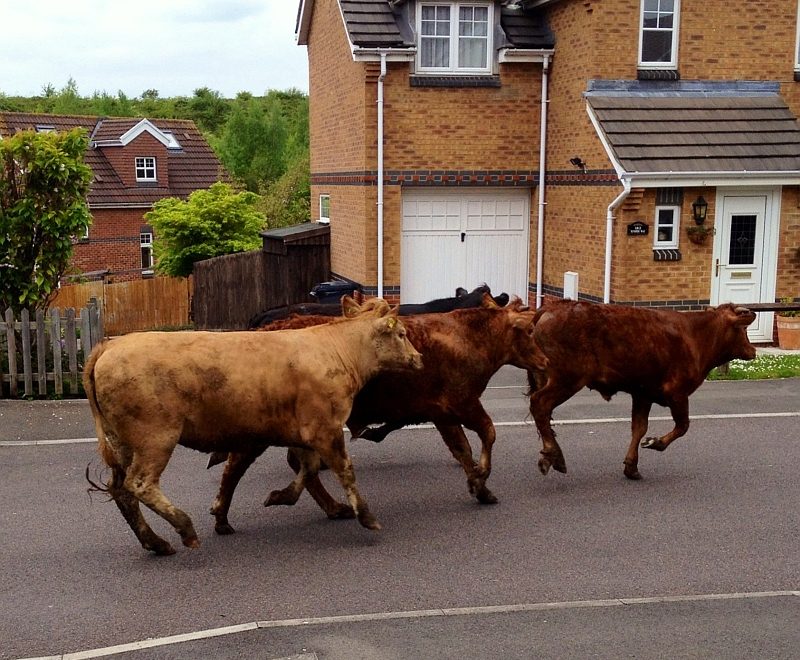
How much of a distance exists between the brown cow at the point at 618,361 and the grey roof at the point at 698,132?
7174 millimetres

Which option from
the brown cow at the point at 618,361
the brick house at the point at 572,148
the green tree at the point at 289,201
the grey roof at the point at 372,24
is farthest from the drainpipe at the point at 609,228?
the green tree at the point at 289,201

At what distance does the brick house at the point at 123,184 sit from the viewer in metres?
35.9

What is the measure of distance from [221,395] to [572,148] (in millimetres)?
12161

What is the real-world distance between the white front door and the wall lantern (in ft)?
1.24

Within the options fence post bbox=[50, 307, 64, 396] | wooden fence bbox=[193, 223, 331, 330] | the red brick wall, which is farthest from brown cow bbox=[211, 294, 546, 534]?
the red brick wall

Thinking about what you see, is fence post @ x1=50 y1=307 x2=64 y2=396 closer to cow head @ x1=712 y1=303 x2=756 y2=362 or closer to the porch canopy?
cow head @ x1=712 y1=303 x2=756 y2=362

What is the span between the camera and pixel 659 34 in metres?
17.2

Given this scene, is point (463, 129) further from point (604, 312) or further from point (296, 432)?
point (296, 432)

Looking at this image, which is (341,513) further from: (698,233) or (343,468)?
(698,233)

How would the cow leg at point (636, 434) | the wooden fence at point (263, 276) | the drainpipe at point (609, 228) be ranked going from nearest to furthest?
the cow leg at point (636, 434) → the drainpipe at point (609, 228) → the wooden fence at point (263, 276)

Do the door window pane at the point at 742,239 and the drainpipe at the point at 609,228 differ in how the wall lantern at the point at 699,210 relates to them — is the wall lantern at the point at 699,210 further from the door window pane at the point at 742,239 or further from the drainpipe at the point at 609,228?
the drainpipe at the point at 609,228

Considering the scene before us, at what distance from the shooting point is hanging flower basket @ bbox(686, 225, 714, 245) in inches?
645

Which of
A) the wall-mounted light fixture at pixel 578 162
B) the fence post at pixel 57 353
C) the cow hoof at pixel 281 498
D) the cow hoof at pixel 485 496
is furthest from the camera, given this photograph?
the wall-mounted light fixture at pixel 578 162

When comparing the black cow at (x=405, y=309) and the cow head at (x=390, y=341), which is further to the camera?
the black cow at (x=405, y=309)
